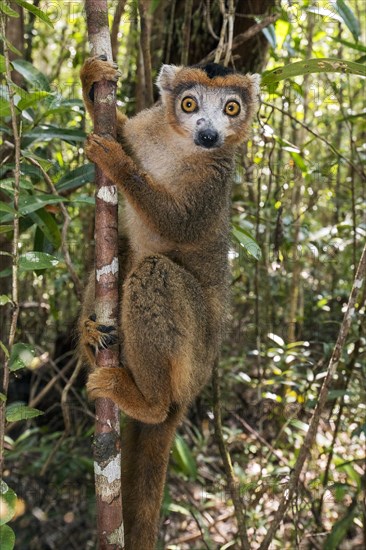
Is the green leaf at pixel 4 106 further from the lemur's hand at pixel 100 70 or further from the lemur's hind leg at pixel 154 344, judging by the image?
the lemur's hind leg at pixel 154 344

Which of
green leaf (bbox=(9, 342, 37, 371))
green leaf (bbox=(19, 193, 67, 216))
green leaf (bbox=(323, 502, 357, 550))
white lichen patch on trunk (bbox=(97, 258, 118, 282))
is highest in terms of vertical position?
green leaf (bbox=(19, 193, 67, 216))

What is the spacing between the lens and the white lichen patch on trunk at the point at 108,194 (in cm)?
354

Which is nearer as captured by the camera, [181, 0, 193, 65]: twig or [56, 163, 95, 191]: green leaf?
[56, 163, 95, 191]: green leaf

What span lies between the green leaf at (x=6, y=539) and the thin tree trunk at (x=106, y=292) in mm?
589

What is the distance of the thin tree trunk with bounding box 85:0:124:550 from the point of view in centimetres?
330

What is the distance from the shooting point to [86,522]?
249 inches

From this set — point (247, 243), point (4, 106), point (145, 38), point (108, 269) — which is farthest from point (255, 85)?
point (108, 269)

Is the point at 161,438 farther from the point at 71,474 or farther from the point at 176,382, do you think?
the point at 71,474

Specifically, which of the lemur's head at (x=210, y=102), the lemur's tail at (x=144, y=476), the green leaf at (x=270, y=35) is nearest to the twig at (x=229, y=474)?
the lemur's tail at (x=144, y=476)

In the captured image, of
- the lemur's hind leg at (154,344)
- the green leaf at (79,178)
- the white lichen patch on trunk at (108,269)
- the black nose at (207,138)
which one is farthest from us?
the green leaf at (79,178)

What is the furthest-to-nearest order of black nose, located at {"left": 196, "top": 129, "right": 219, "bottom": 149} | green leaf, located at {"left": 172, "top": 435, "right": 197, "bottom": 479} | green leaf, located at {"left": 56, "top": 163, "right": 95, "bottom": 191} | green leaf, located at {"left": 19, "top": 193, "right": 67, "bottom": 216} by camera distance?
green leaf, located at {"left": 172, "top": 435, "right": 197, "bottom": 479}
green leaf, located at {"left": 56, "top": 163, "right": 95, "bottom": 191}
black nose, located at {"left": 196, "top": 129, "right": 219, "bottom": 149}
green leaf, located at {"left": 19, "top": 193, "right": 67, "bottom": 216}

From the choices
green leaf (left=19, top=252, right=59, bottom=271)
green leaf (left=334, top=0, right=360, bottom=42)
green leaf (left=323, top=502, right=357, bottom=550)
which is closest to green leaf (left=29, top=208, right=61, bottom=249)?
green leaf (left=19, top=252, right=59, bottom=271)

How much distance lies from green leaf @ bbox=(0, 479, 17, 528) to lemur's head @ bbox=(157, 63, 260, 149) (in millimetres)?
2551

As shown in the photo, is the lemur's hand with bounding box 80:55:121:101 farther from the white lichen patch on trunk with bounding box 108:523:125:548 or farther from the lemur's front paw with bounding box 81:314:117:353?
the white lichen patch on trunk with bounding box 108:523:125:548
